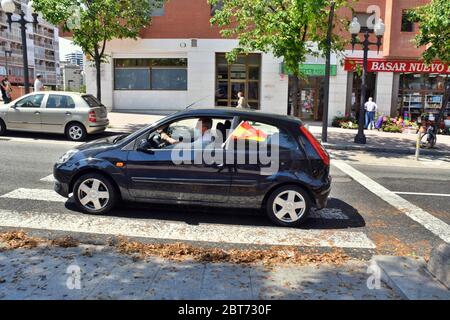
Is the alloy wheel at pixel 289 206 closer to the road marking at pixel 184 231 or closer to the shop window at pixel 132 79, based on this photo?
the road marking at pixel 184 231

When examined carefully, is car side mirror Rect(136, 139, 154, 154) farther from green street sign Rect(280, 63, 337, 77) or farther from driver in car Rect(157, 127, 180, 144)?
green street sign Rect(280, 63, 337, 77)

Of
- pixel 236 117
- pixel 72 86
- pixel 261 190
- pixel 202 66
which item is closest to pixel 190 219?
pixel 261 190

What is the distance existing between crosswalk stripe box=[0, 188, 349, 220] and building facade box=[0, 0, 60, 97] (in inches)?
2775

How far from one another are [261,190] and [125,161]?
75.6 inches

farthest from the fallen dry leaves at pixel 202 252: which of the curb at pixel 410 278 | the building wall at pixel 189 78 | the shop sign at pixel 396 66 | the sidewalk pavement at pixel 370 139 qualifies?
the shop sign at pixel 396 66

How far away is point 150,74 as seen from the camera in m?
23.9

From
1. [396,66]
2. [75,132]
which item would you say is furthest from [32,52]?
[75,132]

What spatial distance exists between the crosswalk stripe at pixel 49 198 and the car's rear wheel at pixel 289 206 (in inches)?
23.6

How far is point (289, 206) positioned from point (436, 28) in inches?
467

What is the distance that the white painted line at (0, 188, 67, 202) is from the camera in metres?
6.66

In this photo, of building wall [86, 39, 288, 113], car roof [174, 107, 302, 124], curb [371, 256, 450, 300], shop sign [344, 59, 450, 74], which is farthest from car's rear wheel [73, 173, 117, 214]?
shop sign [344, 59, 450, 74]

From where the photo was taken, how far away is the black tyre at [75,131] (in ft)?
43.3

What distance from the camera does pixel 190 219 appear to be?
596cm
